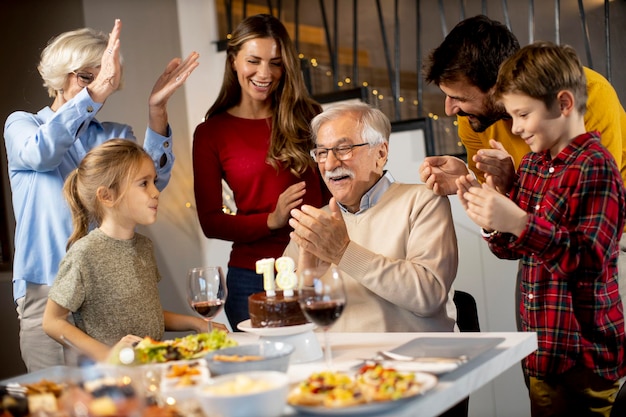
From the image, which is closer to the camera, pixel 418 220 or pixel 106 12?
pixel 418 220

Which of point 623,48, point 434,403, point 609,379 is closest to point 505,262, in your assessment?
point 623,48

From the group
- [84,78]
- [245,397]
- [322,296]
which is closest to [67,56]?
[84,78]

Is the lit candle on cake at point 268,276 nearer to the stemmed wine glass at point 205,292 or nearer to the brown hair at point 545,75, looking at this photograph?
the stemmed wine glass at point 205,292

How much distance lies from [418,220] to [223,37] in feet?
8.62

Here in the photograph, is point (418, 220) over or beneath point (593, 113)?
beneath

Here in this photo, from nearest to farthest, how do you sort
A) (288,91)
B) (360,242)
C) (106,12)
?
(360,242), (288,91), (106,12)

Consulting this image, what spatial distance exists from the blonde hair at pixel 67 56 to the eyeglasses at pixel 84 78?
0.9 inches

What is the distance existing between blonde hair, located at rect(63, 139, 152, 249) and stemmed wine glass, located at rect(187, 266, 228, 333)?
536 mm

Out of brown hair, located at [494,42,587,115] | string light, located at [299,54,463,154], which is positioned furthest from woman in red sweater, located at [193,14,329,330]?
string light, located at [299,54,463,154]

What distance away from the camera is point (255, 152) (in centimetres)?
287

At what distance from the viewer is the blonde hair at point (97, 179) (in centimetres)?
231

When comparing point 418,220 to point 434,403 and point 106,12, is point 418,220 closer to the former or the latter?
point 434,403

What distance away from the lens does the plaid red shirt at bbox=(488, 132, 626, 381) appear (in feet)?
5.93

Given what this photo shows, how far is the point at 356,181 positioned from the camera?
7.98 feet
